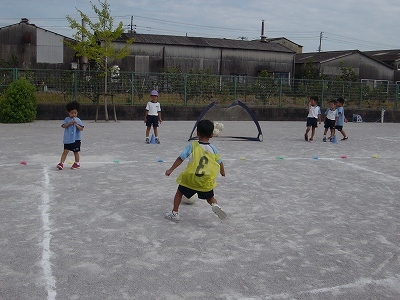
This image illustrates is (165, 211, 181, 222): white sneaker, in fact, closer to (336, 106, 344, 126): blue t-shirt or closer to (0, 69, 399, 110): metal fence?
(336, 106, 344, 126): blue t-shirt

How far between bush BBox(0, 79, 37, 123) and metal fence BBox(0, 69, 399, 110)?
117 cm

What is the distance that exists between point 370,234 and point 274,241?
121cm

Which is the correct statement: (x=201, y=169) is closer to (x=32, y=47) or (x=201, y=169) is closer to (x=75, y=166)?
(x=75, y=166)

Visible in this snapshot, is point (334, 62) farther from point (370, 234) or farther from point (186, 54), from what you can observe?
point (370, 234)

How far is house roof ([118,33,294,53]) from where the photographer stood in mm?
35478

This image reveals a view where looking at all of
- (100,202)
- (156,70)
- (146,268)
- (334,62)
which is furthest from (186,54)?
(146,268)

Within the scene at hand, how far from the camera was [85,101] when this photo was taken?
21.8 metres

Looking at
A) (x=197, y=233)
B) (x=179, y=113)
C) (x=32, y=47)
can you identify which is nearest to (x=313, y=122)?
(x=179, y=113)

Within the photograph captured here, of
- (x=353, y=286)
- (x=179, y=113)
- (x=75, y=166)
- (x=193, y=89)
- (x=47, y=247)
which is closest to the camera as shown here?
(x=353, y=286)

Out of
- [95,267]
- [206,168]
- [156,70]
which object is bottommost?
[95,267]

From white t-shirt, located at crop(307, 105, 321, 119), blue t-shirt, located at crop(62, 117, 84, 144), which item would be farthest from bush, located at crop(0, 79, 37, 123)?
white t-shirt, located at crop(307, 105, 321, 119)

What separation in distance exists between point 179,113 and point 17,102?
7.64m

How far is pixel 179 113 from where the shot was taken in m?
23.5

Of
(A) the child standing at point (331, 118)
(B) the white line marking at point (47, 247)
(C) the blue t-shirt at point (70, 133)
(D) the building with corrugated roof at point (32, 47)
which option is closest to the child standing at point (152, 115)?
(C) the blue t-shirt at point (70, 133)
